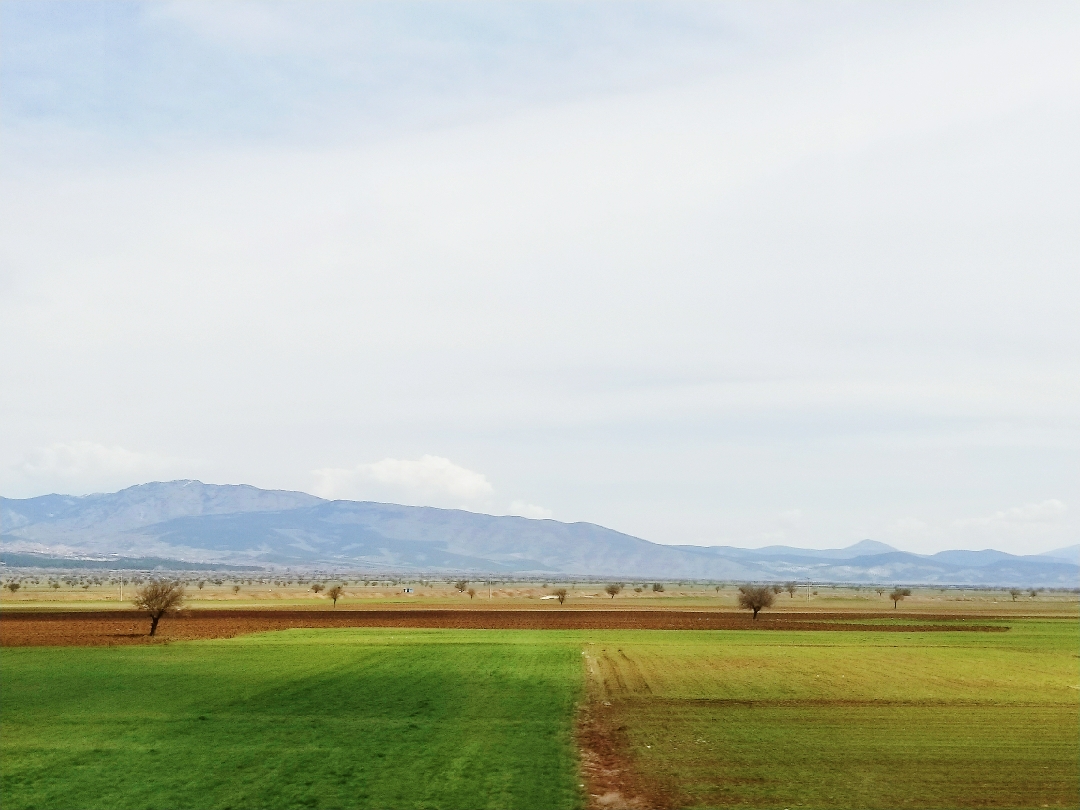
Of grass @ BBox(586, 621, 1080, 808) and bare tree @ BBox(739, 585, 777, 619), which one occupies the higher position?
bare tree @ BBox(739, 585, 777, 619)

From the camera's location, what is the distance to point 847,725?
31891 millimetres

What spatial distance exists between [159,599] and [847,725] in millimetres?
56288

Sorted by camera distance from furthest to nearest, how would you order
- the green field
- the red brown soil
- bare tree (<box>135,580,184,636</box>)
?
bare tree (<box>135,580,184,636</box>) < the green field < the red brown soil

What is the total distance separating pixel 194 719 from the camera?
31141mm

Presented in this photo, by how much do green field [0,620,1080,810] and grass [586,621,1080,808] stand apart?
11cm

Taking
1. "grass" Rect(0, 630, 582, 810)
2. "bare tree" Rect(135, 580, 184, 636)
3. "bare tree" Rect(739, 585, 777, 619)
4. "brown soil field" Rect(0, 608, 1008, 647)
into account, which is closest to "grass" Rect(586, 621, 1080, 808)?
"grass" Rect(0, 630, 582, 810)

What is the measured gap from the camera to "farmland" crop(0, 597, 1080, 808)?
22.1 m

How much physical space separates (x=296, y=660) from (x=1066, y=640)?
6203cm

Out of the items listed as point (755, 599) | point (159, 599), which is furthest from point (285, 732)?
point (755, 599)

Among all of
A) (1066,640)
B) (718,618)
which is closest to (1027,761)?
(1066,640)

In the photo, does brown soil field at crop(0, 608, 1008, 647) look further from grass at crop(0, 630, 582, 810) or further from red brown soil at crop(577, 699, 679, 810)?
red brown soil at crop(577, 699, 679, 810)

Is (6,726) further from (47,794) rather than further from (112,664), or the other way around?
(112,664)

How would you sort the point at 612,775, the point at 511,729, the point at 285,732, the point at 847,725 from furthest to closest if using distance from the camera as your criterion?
the point at 847,725
the point at 511,729
the point at 285,732
the point at 612,775

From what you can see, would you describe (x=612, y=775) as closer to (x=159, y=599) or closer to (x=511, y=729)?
(x=511, y=729)
